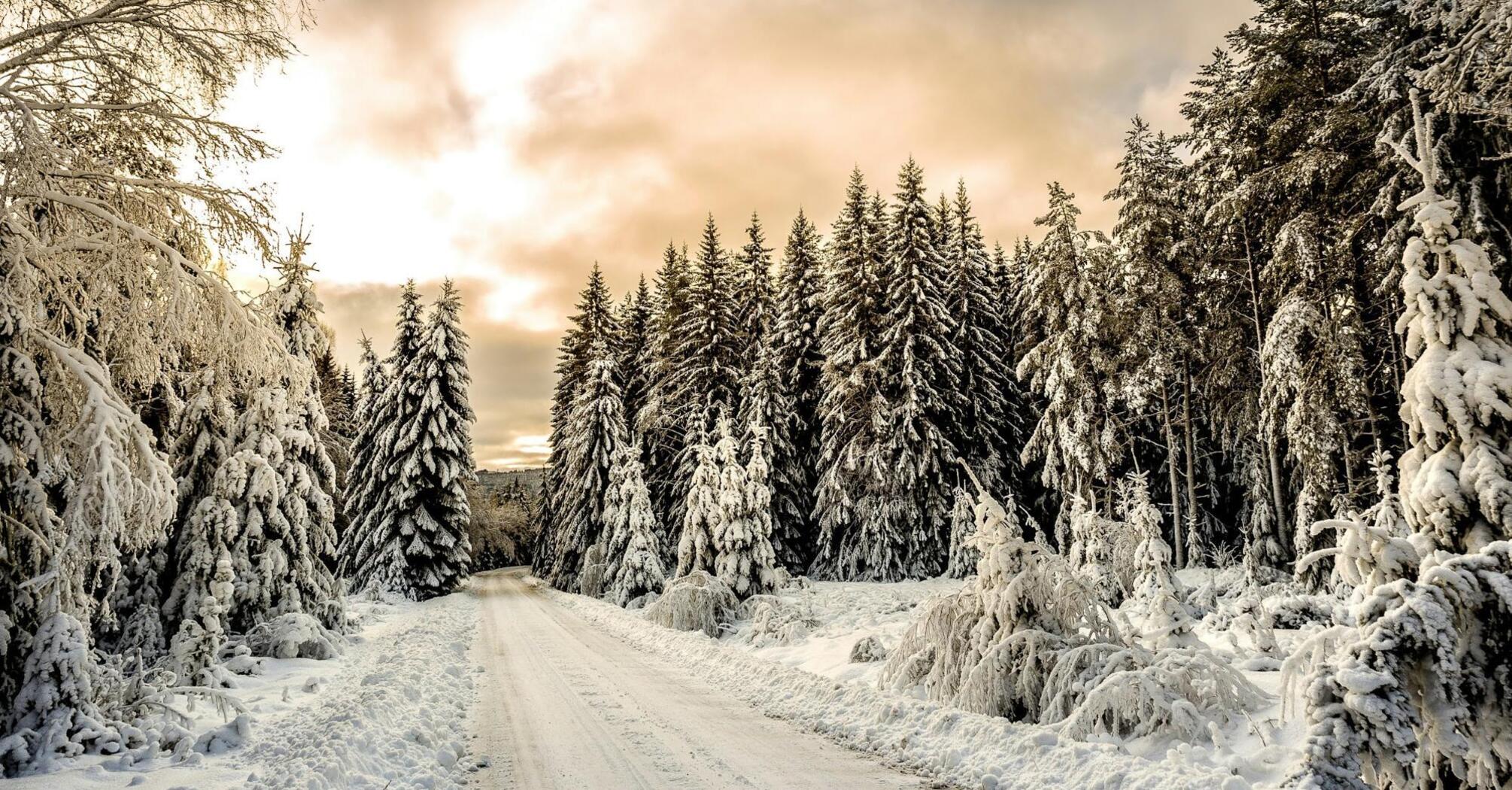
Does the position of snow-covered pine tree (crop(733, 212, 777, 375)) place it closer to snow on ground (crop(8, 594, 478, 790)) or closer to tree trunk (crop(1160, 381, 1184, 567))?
tree trunk (crop(1160, 381, 1184, 567))

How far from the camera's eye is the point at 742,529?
19.3m

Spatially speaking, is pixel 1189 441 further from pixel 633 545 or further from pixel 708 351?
pixel 633 545

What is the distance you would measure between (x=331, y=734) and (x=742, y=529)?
12562 mm

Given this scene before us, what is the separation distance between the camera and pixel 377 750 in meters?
7.27

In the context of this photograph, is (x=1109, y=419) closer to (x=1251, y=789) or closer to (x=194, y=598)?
(x=1251, y=789)

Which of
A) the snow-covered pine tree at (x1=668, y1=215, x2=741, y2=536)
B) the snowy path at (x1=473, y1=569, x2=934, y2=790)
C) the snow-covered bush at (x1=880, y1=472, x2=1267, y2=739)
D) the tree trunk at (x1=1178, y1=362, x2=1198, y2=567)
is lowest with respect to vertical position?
the snowy path at (x1=473, y1=569, x2=934, y2=790)

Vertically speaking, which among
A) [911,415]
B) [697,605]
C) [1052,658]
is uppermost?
[911,415]

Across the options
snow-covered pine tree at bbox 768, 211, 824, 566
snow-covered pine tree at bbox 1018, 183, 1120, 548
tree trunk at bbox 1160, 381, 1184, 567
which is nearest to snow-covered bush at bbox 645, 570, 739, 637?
snow-covered pine tree at bbox 768, 211, 824, 566

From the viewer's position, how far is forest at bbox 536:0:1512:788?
425 centimetres

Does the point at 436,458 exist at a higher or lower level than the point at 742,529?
higher

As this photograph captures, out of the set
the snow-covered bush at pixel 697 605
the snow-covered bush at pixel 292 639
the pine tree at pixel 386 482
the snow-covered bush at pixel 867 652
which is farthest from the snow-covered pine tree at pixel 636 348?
the snow-covered bush at pixel 867 652

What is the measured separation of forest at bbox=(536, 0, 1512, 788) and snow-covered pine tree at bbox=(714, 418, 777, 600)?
0.08 meters

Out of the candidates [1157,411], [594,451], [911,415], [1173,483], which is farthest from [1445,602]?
[594,451]

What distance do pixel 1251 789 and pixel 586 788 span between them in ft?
17.9
